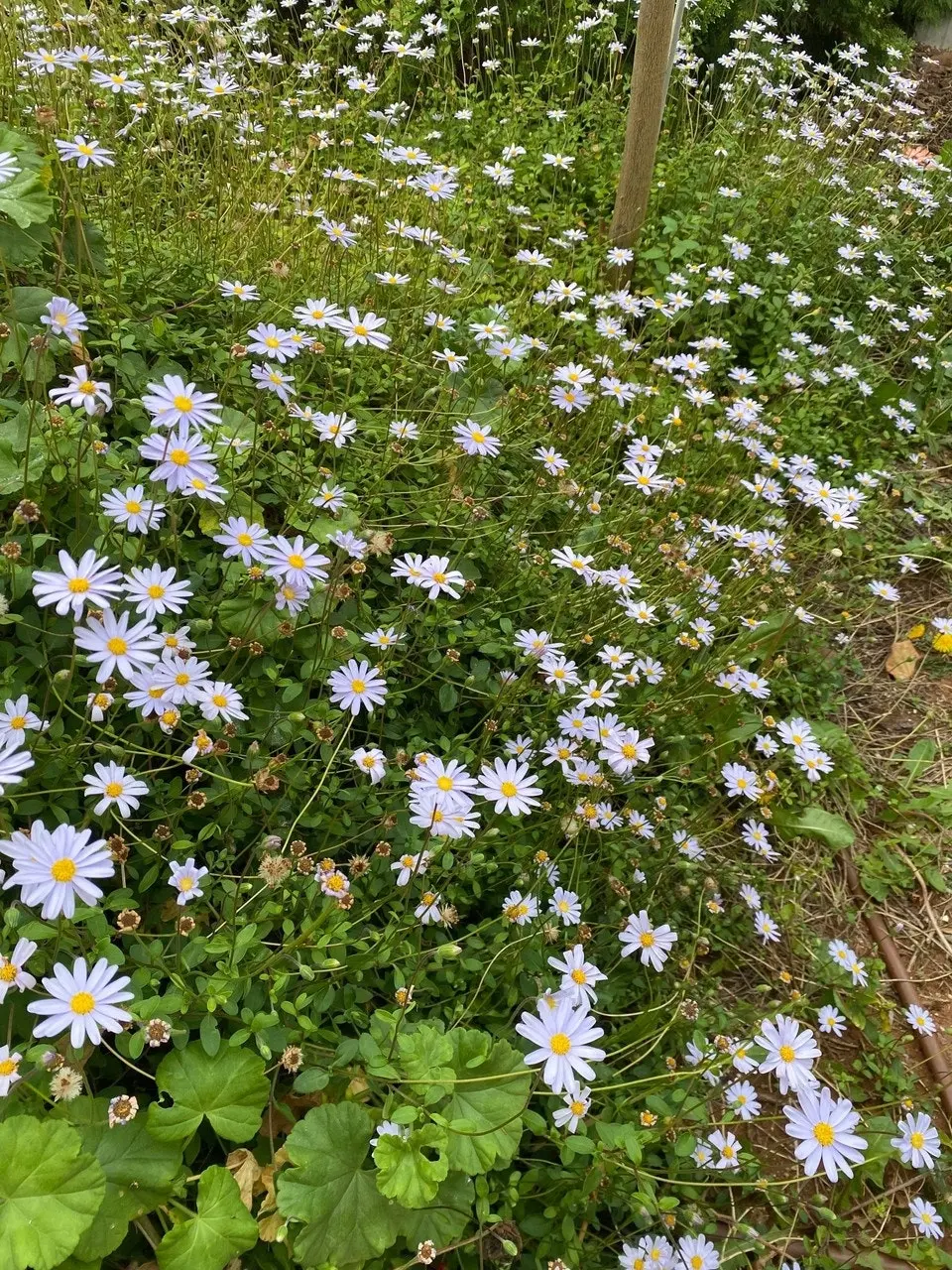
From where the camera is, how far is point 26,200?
1.71 metres

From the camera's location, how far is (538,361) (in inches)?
99.8

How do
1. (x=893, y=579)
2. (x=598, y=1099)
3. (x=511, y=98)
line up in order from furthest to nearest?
(x=511, y=98) → (x=893, y=579) → (x=598, y=1099)

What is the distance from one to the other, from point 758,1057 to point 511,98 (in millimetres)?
3727

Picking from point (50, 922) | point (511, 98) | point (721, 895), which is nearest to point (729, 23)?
point (511, 98)

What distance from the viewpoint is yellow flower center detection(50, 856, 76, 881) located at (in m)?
1.08

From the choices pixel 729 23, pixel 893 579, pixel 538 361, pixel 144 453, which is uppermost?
pixel 729 23

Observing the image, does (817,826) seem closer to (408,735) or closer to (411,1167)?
(408,735)

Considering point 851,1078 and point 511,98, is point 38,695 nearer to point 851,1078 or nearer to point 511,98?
point 851,1078

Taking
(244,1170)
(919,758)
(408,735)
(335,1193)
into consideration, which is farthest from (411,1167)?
(919,758)

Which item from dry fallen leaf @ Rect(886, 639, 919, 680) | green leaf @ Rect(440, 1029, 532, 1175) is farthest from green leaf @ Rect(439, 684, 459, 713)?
dry fallen leaf @ Rect(886, 639, 919, 680)

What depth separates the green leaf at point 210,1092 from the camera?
1.15 m

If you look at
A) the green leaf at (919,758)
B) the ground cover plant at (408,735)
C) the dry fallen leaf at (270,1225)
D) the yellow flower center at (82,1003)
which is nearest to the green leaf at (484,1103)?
the ground cover plant at (408,735)

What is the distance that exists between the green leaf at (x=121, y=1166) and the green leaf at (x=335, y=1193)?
154 millimetres

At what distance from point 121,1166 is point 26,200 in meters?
1.70
